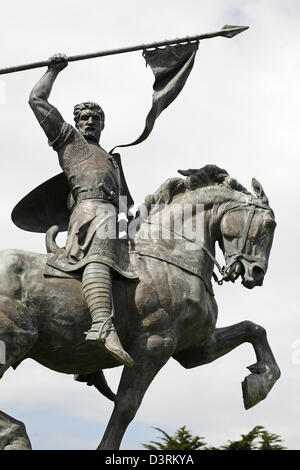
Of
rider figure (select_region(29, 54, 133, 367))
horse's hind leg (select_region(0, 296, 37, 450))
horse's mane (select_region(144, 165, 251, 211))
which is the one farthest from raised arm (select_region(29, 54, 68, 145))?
horse's hind leg (select_region(0, 296, 37, 450))

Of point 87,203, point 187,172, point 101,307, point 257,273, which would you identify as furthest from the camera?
point 187,172

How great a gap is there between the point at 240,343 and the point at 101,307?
228 centimetres

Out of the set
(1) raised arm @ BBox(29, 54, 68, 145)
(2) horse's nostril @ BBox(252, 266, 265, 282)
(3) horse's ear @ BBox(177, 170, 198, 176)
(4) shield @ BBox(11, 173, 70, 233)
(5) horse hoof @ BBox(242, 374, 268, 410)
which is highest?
(1) raised arm @ BBox(29, 54, 68, 145)

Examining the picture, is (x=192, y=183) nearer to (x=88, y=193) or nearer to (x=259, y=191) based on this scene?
(x=259, y=191)

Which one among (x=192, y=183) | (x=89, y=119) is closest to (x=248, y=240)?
(x=192, y=183)

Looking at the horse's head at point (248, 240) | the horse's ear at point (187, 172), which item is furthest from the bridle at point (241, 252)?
the horse's ear at point (187, 172)

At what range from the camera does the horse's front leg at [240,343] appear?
34.0 feet

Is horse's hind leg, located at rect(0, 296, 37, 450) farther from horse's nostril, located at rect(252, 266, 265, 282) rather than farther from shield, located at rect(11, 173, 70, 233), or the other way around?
horse's nostril, located at rect(252, 266, 265, 282)

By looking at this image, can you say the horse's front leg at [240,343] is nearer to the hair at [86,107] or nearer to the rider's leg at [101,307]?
the rider's leg at [101,307]

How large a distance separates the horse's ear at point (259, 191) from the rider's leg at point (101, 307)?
2093mm

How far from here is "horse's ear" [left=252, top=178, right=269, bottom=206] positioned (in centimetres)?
1050

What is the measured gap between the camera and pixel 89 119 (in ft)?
34.4

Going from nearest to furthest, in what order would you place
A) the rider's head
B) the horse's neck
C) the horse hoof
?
the horse's neck < the horse hoof < the rider's head

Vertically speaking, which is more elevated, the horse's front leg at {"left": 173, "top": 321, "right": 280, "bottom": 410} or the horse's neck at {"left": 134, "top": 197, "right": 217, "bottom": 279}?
the horse's neck at {"left": 134, "top": 197, "right": 217, "bottom": 279}
